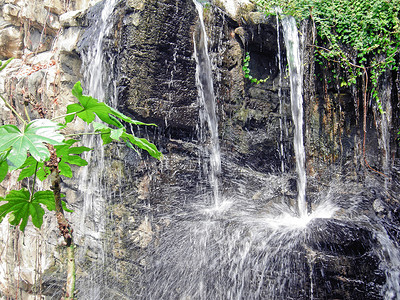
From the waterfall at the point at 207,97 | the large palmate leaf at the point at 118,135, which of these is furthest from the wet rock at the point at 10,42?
the large palmate leaf at the point at 118,135

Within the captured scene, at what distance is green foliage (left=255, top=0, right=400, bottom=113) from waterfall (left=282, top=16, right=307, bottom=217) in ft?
0.66

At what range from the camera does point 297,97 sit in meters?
3.90

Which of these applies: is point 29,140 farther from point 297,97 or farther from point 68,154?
point 297,97

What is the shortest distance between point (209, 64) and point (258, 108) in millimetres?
811

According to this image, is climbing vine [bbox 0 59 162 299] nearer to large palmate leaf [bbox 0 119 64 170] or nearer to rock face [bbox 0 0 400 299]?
large palmate leaf [bbox 0 119 64 170]

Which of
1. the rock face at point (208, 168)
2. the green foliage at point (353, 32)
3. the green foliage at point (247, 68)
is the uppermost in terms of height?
the green foliage at point (353, 32)

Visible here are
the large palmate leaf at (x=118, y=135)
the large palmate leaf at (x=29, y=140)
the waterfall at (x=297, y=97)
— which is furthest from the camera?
the waterfall at (x=297, y=97)

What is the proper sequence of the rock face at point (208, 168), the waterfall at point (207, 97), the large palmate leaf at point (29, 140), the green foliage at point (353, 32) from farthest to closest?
the green foliage at point (353, 32) < the waterfall at point (207, 97) < the rock face at point (208, 168) < the large palmate leaf at point (29, 140)

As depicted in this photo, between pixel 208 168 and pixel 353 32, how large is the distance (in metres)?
2.25

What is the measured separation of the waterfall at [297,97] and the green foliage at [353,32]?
20 centimetres

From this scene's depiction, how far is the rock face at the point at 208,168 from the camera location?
248 centimetres

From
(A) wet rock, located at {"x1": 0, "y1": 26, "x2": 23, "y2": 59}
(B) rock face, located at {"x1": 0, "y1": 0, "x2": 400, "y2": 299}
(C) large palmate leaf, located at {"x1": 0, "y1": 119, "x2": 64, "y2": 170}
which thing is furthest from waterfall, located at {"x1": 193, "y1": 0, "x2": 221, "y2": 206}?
(A) wet rock, located at {"x1": 0, "y1": 26, "x2": 23, "y2": 59}

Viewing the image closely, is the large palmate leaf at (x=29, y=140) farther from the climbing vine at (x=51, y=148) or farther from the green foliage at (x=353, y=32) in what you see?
the green foliage at (x=353, y=32)

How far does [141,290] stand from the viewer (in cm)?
293
